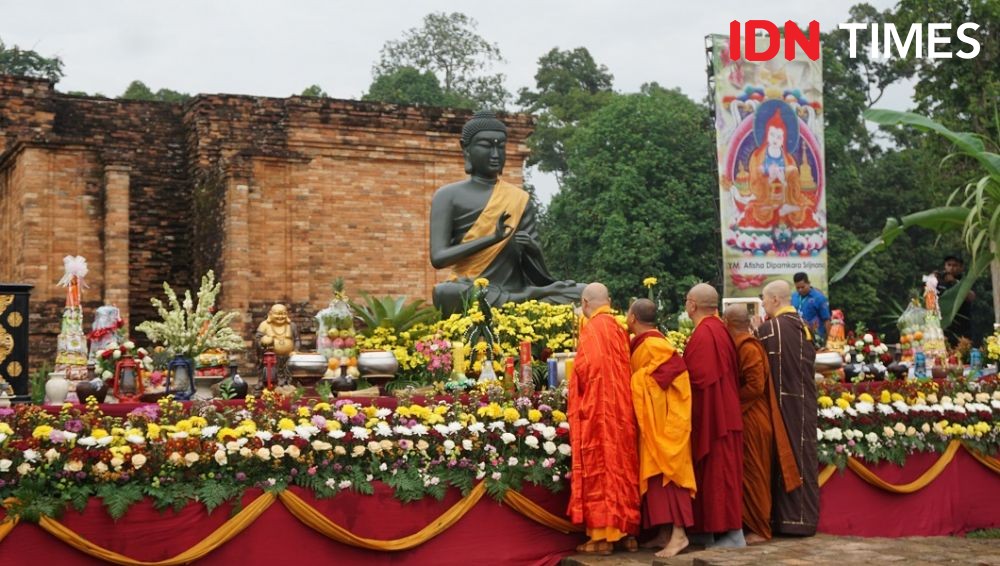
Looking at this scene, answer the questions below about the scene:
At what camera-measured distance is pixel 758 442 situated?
6633 mm

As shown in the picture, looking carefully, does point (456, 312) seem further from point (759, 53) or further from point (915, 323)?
point (759, 53)

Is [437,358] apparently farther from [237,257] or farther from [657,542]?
[237,257]

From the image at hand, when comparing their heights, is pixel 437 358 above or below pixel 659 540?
above

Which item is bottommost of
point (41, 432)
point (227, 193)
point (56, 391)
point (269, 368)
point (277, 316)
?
point (41, 432)

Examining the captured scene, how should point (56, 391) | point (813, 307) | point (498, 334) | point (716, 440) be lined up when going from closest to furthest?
point (716, 440) → point (56, 391) → point (498, 334) → point (813, 307)

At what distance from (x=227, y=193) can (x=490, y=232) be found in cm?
871

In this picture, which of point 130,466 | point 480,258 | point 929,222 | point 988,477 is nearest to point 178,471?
point 130,466

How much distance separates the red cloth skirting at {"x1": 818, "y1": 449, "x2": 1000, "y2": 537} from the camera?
24.4 ft

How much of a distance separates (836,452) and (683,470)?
1.60 meters

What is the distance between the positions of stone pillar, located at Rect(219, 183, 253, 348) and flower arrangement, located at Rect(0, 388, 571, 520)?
37.4 ft

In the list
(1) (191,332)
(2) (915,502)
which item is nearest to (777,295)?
(2) (915,502)

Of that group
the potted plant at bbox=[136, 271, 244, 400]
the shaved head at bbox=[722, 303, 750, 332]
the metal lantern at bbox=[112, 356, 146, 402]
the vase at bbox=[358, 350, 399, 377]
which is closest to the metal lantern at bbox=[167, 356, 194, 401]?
the potted plant at bbox=[136, 271, 244, 400]

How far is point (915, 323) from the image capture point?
388 inches

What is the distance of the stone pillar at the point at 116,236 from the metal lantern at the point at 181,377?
1043cm
